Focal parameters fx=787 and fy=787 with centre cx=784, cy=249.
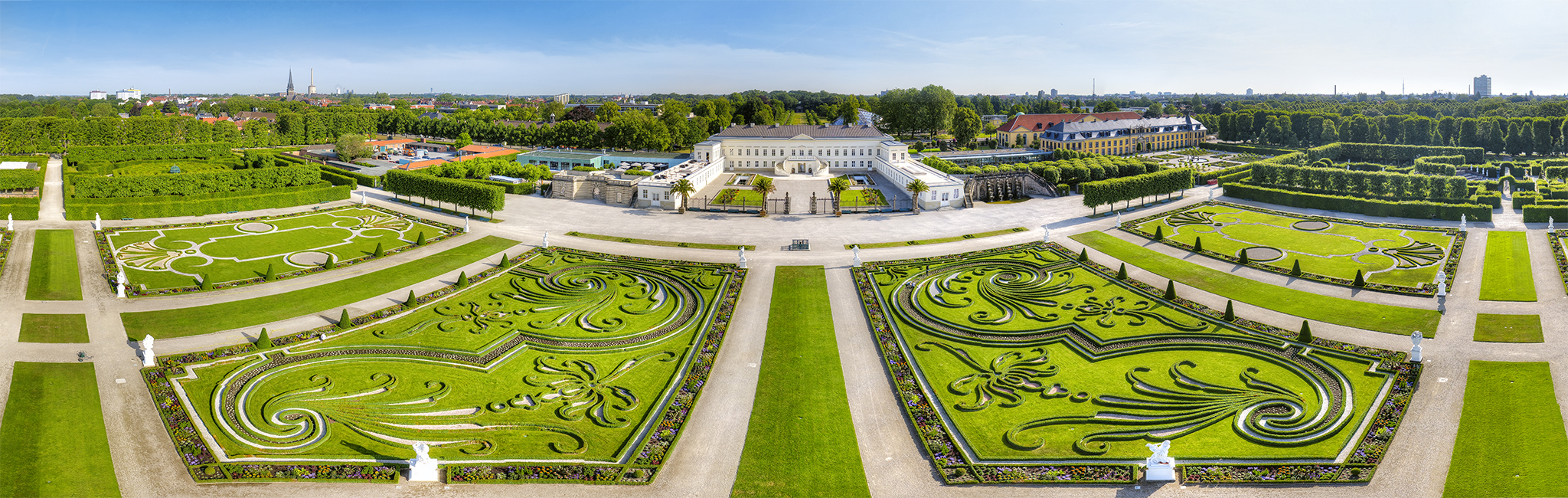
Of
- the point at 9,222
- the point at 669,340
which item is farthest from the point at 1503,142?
the point at 9,222

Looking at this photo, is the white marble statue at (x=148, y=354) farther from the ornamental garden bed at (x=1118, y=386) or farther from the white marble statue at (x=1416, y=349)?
the white marble statue at (x=1416, y=349)

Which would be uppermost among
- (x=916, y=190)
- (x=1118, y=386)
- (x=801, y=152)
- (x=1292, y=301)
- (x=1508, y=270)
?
(x=801, y=152)

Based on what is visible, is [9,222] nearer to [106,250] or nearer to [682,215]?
[106,250]

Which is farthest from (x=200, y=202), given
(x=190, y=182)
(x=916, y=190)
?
(x=916, y=190)

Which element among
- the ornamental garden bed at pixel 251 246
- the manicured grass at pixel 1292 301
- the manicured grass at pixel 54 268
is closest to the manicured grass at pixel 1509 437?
the manicured grass at pixel 1292 301

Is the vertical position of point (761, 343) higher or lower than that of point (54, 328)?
lower

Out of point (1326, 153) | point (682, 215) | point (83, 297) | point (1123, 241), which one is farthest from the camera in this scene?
point (1326, 153)

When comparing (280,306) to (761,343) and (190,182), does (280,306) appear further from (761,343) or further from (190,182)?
(190,182)

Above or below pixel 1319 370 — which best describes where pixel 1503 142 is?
above
